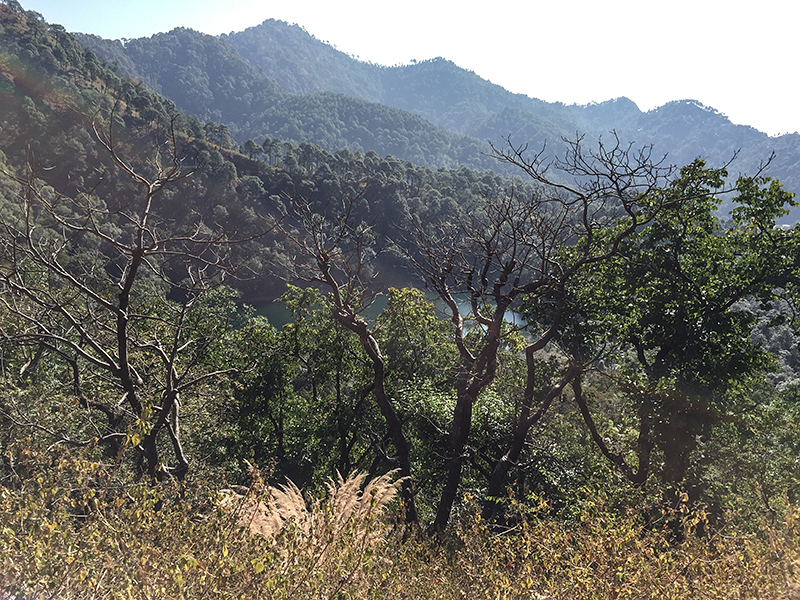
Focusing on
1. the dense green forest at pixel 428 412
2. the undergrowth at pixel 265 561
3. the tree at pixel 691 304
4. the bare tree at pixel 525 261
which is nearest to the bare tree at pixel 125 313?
the dense green forest at pixel 428 412

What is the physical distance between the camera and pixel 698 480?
7.65 meters

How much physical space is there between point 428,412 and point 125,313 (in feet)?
17.1

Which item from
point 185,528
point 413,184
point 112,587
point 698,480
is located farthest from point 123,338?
point 413,184

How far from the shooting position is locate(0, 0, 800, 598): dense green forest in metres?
3.06

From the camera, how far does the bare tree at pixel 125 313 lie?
4543mm

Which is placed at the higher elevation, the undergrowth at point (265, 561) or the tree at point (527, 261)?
the tree at point (527, 261)

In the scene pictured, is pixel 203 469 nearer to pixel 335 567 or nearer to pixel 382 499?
pixel 382 499

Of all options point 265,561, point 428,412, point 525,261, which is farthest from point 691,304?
point 265,561

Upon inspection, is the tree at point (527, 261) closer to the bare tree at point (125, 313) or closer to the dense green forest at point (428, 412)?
the dense green forest at point (428, 412)

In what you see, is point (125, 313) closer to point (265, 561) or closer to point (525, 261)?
point (265, 561)

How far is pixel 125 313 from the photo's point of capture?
4.60m

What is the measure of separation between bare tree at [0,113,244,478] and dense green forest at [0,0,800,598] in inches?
3.3

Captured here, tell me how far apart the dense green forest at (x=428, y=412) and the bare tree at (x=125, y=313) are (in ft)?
0.27

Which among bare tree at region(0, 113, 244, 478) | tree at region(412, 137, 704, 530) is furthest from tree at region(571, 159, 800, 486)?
bare tree at region(0, 113, 244, 478)
